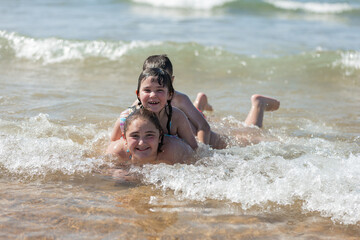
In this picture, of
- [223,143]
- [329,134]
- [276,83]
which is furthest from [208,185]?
[276,83]

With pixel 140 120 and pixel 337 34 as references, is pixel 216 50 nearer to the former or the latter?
pixel 337 34

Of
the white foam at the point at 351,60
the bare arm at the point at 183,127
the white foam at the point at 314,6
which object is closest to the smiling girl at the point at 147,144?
the bare arm at the point at 183,127

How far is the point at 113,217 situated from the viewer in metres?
3.21

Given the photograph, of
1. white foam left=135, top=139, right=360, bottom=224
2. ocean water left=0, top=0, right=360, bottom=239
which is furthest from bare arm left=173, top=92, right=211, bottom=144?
white foam left=135, top=139, right=360, bottom=224

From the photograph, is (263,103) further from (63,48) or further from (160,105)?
(63,48)

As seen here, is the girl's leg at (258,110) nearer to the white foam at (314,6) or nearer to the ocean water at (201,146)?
the ocean water at (201,146)

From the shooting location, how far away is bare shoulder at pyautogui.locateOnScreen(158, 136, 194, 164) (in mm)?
4285

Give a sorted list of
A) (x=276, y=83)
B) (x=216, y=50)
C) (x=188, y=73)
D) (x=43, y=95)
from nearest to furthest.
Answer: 1. (x=43, y=95)
2. (x=276, y=83)
3. (x=188, y=73)
4. (x=216, y=50)

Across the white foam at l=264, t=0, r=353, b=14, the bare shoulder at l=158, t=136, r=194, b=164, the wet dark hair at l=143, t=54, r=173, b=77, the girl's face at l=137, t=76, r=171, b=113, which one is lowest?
the bare shoulder at l=158, t=136, r=194, b=164

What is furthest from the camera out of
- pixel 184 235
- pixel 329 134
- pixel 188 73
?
pixel 188 73

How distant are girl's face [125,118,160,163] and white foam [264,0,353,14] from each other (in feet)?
51.4

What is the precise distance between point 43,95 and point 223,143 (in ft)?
10.1

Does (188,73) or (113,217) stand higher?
(188,73)

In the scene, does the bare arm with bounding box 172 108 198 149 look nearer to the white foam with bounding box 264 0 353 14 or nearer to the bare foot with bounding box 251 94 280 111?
the bare foot with bounding box 251 94 280 111
